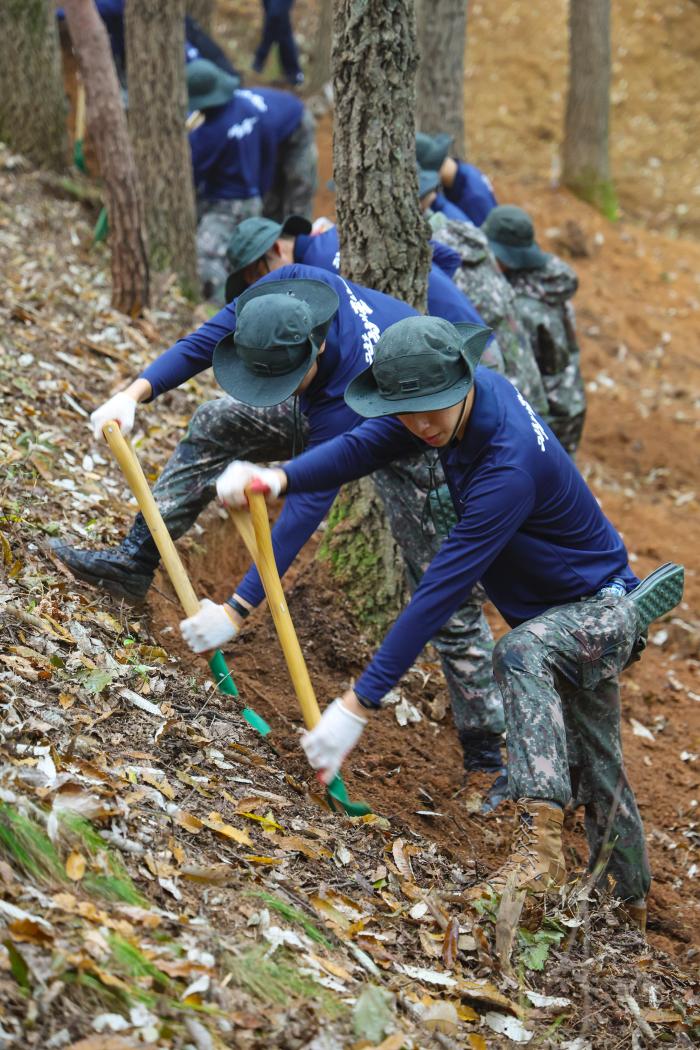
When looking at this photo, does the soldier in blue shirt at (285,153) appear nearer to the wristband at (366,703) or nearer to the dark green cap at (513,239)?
the dark green cap at (513,239)

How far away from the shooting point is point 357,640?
216 inches

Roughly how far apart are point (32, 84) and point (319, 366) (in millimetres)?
6166

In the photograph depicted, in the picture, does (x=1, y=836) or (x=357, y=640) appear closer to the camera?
(x=1, y=836)

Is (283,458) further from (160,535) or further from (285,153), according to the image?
(285,153)

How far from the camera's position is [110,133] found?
715cm

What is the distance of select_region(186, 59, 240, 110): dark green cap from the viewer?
351 inches

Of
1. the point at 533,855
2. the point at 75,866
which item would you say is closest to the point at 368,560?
the point at 533,855

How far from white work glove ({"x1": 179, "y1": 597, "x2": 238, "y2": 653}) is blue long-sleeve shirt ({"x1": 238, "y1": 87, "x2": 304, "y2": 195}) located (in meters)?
6.34

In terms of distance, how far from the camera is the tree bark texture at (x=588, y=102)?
13.2m

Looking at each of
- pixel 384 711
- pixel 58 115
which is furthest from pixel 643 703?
pixel 58 115

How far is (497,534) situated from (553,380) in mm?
4915

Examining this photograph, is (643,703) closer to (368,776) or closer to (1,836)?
(368,776)

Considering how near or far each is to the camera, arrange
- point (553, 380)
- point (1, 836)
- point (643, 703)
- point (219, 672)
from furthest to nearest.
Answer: point (553, 380) < point (643, 703) < point (219, 672) < point (1, 836)

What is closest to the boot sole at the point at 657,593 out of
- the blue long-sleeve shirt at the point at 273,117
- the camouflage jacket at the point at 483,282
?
the camouflage jacket at the point at 483,282
